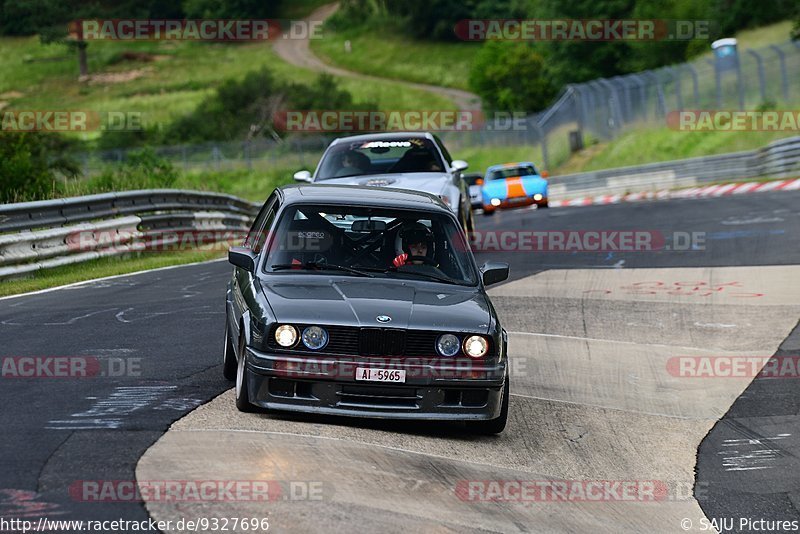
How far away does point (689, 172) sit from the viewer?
42.6 m

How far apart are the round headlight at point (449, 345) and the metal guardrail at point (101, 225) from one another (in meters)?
9.63

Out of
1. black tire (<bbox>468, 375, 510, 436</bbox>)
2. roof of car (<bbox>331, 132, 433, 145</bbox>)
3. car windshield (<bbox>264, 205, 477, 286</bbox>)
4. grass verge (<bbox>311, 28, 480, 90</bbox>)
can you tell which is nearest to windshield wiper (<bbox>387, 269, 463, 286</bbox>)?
car windshield (<bbox>264, 205, 477, 286</bbox>)

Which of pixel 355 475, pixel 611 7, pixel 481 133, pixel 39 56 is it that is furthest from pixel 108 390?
pixel 39 56

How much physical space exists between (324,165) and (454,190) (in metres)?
1.74

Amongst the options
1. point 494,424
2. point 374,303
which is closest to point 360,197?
point 374,303

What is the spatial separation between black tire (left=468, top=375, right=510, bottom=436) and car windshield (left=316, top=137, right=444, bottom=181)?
850 centimetres

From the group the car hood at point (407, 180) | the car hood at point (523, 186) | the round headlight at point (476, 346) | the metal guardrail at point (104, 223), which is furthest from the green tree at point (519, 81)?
the round headlight at point (476, 346)

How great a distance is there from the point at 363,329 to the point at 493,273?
162cm

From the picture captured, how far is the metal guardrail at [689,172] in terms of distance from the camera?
38.0m

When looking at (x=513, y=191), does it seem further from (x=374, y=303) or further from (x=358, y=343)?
(x=358, y=343)

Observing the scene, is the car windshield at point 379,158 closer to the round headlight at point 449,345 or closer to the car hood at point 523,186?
the round headlight at point 449,345

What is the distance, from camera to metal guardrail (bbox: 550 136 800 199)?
125 feet

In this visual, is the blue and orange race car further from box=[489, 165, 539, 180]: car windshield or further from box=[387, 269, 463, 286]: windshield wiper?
box=[387, 269, 463, 286]: windshield wiper

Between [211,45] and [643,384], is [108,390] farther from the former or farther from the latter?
[211,45]
